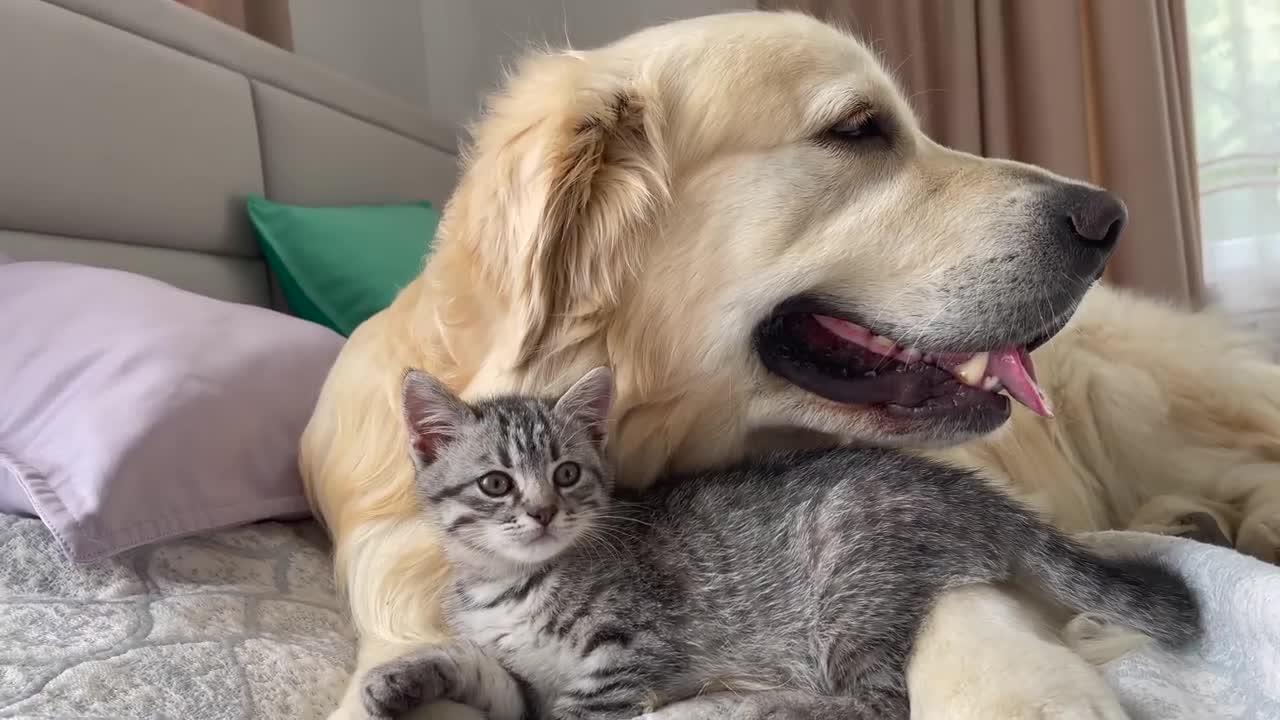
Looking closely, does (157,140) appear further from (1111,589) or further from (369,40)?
(369,40)

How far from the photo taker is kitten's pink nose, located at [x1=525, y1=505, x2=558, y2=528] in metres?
0.94

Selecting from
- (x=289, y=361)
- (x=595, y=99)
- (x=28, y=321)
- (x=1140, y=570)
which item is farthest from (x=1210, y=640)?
(x=28, y=321)

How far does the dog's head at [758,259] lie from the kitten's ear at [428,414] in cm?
10

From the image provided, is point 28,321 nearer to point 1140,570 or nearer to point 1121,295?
point 1140,570

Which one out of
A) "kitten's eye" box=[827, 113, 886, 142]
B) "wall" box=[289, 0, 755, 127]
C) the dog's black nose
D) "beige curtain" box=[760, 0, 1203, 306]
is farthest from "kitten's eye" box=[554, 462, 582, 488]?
"wall" box=[289, 0, 755, 127]

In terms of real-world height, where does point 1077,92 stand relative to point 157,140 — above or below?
below

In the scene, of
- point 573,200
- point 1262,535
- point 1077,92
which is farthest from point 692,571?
point 1077,92

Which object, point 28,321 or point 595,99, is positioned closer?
point 595,99

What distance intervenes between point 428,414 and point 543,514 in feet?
0.60

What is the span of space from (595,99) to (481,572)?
1.81 ft

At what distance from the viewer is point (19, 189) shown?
1587mm

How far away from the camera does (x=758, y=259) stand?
3.56ft

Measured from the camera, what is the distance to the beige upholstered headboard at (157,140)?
1608 millimetres

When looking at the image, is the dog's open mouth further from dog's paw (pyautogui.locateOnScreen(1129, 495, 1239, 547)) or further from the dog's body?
dog's paw (pyautogui.locateOnScreen(1129, 495, 1239, 547))
